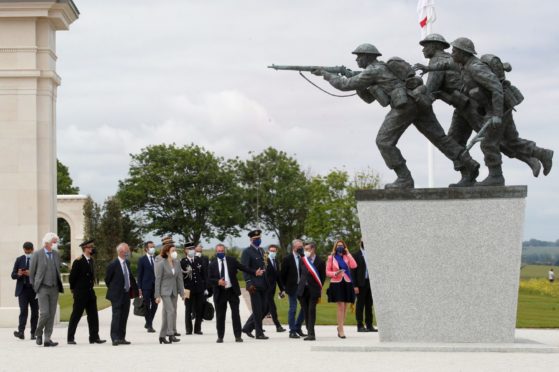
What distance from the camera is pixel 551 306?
3297 centimetres

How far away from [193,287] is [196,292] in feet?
0.95

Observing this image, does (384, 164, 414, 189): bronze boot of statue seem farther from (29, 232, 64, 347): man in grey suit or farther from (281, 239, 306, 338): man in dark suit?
(29, 232, 64, 347): man in grey suit

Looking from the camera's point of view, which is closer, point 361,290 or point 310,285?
point 310,285

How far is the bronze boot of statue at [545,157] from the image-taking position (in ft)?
59.0

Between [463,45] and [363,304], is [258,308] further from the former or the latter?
[463,45]

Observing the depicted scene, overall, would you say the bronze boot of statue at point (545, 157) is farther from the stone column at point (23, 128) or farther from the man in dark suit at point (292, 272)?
the stone column at point (23, 128)

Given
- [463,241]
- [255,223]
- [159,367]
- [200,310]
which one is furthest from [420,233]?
[255,223]

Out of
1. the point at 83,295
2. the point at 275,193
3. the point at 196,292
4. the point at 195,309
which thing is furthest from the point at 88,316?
the point at 275,193

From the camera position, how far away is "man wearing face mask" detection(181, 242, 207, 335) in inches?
869

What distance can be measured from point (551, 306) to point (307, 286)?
49.9ft

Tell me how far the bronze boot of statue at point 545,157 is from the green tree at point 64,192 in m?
67.2

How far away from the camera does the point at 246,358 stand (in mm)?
15992

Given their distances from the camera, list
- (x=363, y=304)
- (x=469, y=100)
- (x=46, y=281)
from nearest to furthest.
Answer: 1. (x=469, y=100)
2. (x=46, y=281)
3. (x=363, y=304)

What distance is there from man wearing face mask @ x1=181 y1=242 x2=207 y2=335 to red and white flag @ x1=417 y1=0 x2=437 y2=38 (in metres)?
15.9
